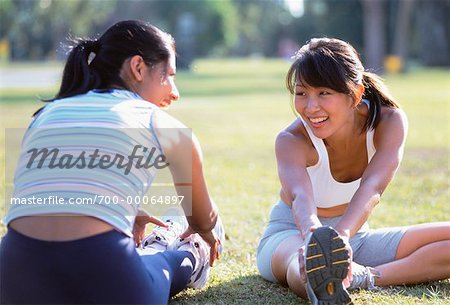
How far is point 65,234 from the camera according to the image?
2574 mm

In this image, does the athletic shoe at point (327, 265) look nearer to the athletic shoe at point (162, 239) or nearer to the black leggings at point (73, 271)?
the black leggings at point (73, 271)

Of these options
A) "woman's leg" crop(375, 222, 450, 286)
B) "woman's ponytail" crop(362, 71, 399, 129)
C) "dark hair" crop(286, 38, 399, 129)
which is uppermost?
"dark hair" crop(286, 38, 399, 129)

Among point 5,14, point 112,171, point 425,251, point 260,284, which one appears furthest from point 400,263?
point 5,14

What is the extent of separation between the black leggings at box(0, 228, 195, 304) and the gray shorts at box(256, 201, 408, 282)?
47.2 inches

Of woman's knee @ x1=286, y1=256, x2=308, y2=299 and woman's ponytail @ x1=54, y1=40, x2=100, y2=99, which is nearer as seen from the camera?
woman's ponytail @ x1=54, y1=40, x2=100, y2=99

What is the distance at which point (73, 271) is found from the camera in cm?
255

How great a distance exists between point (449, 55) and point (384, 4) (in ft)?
18.6

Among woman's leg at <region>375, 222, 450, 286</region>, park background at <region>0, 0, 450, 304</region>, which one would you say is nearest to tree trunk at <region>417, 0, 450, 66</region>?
park background at <region>0, 0, 450, 304</region>

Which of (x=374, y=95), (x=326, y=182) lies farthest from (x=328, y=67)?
(x=326, y=182)

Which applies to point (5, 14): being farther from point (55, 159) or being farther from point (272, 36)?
point (55, 159)

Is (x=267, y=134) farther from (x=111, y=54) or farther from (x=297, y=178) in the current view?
(x=111, y=54)

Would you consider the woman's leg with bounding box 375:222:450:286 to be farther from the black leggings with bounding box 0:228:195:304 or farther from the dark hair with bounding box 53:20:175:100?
the dark hair with bounding box 53:20:175:100

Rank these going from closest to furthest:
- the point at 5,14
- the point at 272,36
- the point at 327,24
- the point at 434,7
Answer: the point at 434,7
the point at 327,24
the point at 5,14
the point at 272,36

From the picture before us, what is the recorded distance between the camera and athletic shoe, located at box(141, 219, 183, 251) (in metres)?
3.44
